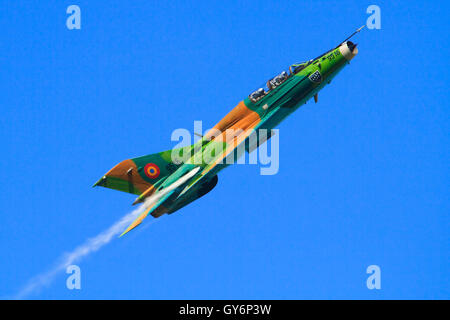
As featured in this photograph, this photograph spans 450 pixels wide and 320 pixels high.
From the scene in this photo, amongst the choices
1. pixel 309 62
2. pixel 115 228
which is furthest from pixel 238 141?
pixel 115 228

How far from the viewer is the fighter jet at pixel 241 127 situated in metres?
35.8

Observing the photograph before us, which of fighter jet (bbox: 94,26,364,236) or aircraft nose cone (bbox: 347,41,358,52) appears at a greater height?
aircraft nose cone (bbox: 347,41,358,52)

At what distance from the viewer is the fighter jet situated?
35844 millimetres

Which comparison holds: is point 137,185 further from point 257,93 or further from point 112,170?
point 257,93

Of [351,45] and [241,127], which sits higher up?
[351,45]

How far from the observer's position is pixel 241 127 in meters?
36.8

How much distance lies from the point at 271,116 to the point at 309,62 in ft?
10.6

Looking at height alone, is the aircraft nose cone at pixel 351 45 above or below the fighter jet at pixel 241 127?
above

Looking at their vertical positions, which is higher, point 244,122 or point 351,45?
point 351,45

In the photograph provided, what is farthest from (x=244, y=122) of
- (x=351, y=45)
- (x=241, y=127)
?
(x=351, y=45)

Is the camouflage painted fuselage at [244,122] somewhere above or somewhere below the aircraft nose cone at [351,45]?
below

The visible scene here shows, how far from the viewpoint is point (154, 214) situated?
3688 cm

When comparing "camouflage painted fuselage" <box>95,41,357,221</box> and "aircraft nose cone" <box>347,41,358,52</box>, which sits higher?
"aircraft nose cone" <box>347,41,358,52</box>

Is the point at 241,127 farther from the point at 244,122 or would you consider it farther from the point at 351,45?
the point at 351,45
